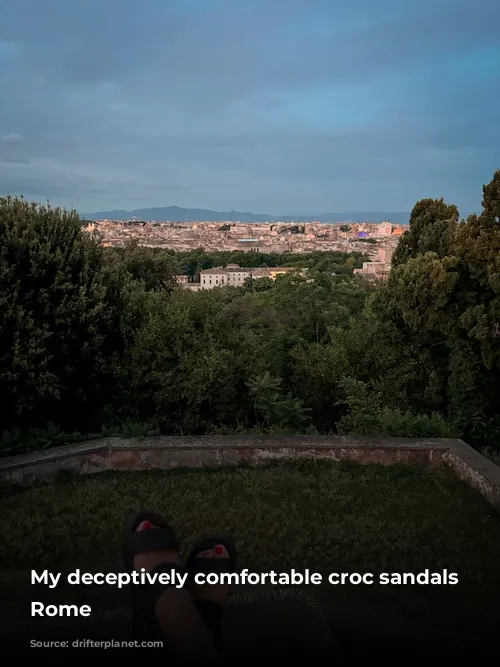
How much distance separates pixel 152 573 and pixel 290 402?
6.54 meters

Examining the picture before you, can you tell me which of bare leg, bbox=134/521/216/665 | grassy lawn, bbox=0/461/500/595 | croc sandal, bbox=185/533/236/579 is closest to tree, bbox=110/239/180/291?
grassy lawn, bbox=0/461/500/595

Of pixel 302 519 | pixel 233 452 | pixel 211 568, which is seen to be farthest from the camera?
pixel 233 452

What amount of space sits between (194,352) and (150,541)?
256 inches

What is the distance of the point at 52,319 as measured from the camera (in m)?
8.34

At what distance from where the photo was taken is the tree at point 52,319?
25.4ft

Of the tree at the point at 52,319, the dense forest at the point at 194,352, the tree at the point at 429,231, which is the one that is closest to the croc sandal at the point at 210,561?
the dense forest at the point at 194,352

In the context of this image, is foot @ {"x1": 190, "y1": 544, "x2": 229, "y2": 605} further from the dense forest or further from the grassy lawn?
the dense forest

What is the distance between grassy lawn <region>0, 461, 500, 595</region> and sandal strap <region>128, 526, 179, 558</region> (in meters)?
1.61

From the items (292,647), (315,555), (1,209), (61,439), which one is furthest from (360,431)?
(1,209)

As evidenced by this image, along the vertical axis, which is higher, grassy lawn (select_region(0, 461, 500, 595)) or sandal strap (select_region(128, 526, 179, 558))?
sandal strap (select_region(128, 526, 179, 558))

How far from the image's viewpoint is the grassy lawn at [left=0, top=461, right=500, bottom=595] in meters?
4.01

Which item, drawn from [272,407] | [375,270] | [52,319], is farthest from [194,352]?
Answer: [375,270]

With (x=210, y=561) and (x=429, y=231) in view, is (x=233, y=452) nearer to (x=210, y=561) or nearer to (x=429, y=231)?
(x=210, y=561)

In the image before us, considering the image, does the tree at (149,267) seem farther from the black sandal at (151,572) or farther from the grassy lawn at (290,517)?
the black sandal at (151,572)
